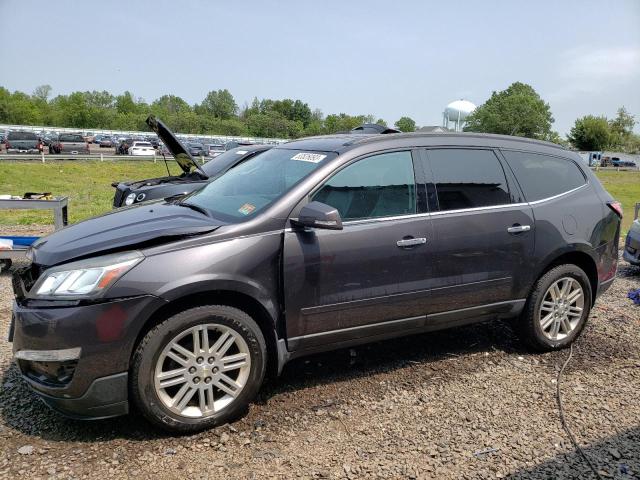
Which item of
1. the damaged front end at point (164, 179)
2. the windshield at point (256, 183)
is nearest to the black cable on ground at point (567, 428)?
the windshield at point (256, 183)

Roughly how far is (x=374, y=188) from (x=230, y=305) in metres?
1.30

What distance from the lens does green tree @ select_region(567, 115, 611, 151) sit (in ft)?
293

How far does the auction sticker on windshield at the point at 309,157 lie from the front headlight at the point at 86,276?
139cm

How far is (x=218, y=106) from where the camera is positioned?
125375 millimetres

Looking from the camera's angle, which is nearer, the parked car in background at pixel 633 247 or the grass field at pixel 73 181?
the parked car in background at pixel 633 247

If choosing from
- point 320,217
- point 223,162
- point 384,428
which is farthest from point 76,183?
point 384,428

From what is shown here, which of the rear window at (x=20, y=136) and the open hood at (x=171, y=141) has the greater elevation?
the rear window at (x=20, y=136)

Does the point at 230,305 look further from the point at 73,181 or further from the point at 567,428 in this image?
the point at 73,181

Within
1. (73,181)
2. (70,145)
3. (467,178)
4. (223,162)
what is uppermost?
(70,145)

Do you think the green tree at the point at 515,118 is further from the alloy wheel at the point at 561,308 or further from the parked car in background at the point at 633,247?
the alloy wheel at the point at 561,308

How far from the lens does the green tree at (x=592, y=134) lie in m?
89.4

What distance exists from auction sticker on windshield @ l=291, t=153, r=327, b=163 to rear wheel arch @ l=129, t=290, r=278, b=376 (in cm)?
112

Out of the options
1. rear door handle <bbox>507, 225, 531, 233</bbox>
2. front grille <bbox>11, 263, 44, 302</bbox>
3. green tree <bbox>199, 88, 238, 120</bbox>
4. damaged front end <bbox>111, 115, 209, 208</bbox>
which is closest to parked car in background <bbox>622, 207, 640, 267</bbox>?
rear door handle <bbox>507, 225, 531, 233</bbox>

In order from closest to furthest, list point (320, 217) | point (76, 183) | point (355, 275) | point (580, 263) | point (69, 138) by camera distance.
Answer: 1. point (320, 217)
2. point (355, 275)
3. point (580, 263)
4. point (76, 183)
5. point (69, 138)
